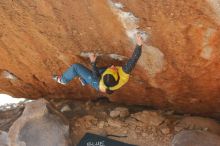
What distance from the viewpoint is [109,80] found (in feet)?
14.6

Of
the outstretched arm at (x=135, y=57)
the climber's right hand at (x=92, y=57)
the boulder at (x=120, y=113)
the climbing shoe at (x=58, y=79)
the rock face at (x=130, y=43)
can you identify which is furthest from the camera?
the boulder at (x=120, y=113)

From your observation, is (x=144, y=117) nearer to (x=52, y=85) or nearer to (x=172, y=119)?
(x=172, y=119)

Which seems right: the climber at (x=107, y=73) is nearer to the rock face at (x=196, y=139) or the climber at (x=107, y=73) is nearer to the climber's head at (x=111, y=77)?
the climber's head at (x=111, y=77)

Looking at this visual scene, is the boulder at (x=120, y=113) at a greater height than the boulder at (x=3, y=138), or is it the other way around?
the boulder at (x=120, y=113)

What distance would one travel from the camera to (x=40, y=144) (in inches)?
200

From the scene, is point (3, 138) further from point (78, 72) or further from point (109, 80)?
point (109, 80)

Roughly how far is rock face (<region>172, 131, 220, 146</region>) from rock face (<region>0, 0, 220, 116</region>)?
0.40 meters

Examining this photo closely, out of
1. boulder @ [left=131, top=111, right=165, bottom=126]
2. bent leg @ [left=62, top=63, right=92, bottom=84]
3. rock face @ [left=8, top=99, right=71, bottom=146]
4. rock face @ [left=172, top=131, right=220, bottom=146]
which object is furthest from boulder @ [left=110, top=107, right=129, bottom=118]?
bent leg @ [left=62, top=63, right=92, bottom=84]

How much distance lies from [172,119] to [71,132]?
1.28 m

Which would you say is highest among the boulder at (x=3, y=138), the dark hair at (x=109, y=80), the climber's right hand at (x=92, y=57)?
the climber's right hand at (x=92, y=57)

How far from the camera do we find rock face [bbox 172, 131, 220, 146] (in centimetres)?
480

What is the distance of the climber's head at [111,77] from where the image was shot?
4426mm

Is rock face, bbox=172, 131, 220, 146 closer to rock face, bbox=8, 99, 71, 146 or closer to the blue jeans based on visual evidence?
the blue jeans

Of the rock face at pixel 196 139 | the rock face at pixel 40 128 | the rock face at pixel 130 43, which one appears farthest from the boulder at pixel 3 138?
the rock face at pixel 196 139
